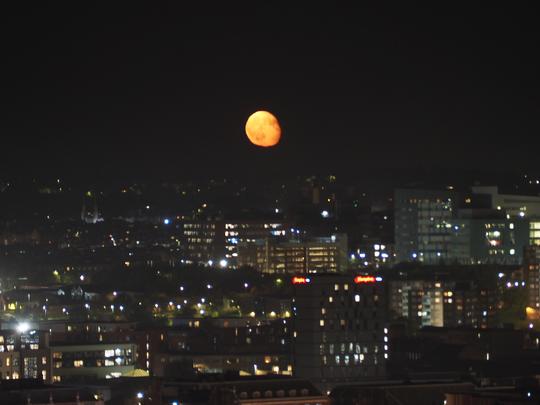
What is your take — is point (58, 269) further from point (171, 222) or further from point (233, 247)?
point (171, 222)

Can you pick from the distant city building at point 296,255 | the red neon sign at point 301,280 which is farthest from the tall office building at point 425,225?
the red neon sign at point 301,280

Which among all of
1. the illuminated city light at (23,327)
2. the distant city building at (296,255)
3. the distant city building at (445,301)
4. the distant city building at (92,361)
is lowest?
the distant city building at (92,361)

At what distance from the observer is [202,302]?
3095 inches

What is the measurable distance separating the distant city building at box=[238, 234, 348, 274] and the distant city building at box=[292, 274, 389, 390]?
32.2m

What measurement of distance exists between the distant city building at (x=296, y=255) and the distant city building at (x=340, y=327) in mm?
32153

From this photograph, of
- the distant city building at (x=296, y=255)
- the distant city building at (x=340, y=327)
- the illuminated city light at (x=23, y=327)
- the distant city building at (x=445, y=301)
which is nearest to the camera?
the distant city building at (x=340, y=327)

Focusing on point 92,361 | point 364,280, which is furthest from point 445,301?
point 92,361

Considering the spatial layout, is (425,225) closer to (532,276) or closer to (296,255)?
(296,255)

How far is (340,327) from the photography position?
54656mm

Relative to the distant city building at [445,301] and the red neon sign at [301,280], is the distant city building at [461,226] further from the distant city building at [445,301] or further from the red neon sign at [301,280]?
the red neon sign at [301,280]

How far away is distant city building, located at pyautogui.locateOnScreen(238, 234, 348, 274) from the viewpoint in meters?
90.4

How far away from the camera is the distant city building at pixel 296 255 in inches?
3561

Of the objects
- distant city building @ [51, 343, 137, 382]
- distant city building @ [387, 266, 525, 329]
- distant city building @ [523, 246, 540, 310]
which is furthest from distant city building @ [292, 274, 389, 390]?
distant city building @ [523, 246, 540, 310]

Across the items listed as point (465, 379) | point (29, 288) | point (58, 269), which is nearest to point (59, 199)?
point (58, 269)
